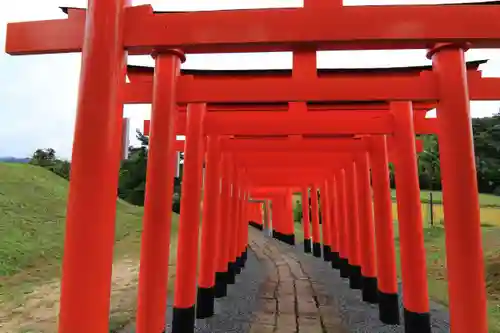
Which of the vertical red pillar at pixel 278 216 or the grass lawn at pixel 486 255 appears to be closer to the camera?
the grass lawn at pixel 486 255

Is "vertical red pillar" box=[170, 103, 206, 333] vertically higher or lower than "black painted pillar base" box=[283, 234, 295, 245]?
higher

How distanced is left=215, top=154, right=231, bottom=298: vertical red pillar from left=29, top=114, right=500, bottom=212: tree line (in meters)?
13.6

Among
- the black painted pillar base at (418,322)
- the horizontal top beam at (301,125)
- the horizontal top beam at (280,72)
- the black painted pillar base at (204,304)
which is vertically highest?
the horizontal top beam at (280,72)

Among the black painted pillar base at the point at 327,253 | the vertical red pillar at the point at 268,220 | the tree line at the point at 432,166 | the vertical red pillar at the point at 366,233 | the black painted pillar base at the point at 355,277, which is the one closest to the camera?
the vertical red pillar at the point at 366,233

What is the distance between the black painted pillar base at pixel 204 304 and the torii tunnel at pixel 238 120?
2 cm

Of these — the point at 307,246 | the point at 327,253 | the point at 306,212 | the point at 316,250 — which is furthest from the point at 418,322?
the point at 307,246

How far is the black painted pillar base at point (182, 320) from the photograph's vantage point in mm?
4895

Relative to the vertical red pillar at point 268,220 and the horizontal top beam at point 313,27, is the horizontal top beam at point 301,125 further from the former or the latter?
the vertical red pillar at point 268,220

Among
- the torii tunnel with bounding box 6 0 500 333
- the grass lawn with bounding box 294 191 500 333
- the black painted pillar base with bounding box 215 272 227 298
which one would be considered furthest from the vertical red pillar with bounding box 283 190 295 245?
the torii tunnel with bounding box 6 0 500 333

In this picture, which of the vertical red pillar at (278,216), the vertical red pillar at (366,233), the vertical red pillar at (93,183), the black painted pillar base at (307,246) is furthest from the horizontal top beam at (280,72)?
the vertical red pillar at (278,216)

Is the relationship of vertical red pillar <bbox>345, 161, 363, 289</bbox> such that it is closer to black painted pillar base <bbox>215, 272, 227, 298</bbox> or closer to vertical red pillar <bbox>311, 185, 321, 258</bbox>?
black painted pillar base <bbox>215, 272, 227, 298</bbox>

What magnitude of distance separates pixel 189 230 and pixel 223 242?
3.08m

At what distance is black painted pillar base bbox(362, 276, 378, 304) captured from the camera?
7145 mm

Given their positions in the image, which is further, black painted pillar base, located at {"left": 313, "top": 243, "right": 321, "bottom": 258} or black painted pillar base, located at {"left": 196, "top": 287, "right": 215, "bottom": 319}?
black painted pillar base, located at {"left": 313, "top": 243, "right": 321, "bottom": 258}
